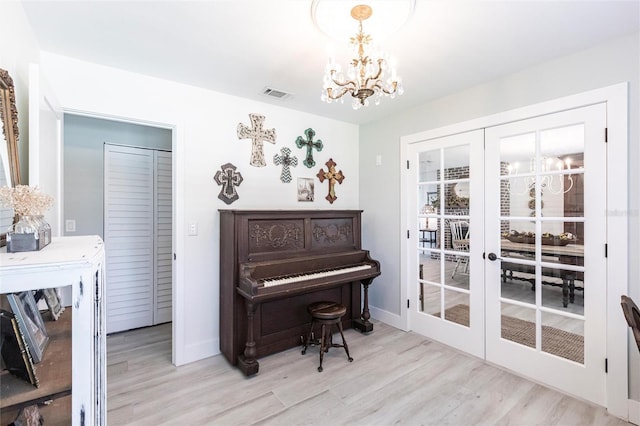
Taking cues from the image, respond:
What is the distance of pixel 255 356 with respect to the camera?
2.59 metres

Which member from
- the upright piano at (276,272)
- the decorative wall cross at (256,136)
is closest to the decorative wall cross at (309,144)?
the decorative wall cross at (256,136)

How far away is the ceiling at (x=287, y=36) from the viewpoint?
171 cm

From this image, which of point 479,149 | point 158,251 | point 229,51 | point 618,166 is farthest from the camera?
point 158,251

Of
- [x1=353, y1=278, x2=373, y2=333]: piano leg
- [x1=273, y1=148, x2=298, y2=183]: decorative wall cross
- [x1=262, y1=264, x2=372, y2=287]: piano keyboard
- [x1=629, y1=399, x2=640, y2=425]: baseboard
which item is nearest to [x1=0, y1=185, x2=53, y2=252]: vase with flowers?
[x1=262, y1=264, x2=372, y2=287]: piano keyboard

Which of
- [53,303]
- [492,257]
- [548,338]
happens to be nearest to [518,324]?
[548,338]

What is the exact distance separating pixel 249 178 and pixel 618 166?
9.65ft

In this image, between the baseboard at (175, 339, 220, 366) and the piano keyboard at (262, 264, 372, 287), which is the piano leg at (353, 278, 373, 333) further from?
the baseboard at (175, 339, 220, 366)

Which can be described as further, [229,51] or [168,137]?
[168,137]

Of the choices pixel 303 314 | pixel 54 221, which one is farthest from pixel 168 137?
pixel 303 314

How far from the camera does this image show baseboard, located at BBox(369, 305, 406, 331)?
11.4ft

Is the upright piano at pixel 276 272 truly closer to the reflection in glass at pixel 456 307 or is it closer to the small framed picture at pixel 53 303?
the reflection in glass at pixel 456 307

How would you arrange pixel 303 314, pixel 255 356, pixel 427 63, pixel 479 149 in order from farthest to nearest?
pixel 303 314 < pixel 479 149 < pixel 255 356 < pixel 427 63

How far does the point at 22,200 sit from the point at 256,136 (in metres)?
2.24

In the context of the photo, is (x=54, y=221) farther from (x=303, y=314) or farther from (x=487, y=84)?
(x=487, y=84)
